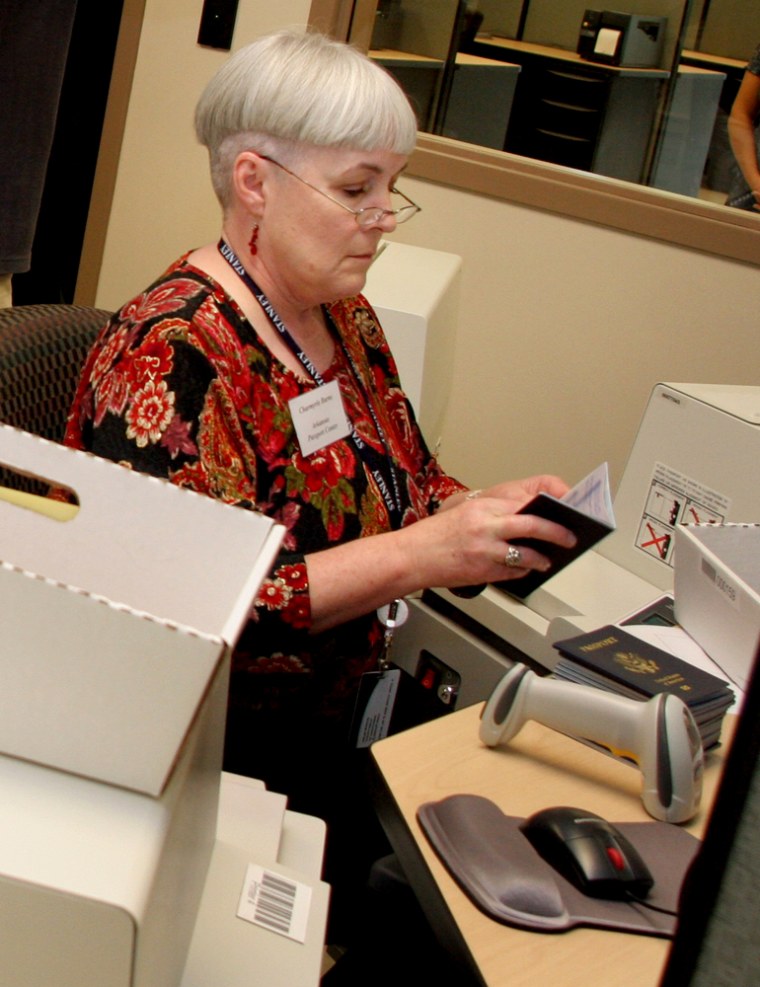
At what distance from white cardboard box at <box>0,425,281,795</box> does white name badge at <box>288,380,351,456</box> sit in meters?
0.73

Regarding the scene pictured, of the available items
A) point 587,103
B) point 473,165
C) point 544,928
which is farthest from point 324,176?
point 587,103

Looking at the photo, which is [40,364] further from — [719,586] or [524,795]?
[719,586]

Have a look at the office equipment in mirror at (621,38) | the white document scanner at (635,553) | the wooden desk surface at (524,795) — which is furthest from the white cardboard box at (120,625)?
the office equipment in mirror at (621,38)

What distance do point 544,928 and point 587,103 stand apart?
8.66 feet

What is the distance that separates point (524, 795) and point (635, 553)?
0.81 metres

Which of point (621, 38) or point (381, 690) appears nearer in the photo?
point (381, 690)

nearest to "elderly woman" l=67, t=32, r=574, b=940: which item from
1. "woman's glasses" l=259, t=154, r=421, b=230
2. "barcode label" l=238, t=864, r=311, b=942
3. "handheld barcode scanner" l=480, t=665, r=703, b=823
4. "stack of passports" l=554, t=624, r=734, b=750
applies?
"woman's glasses" l=259, t=154, r=421, b=230

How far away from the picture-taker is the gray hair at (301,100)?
1.46 metres

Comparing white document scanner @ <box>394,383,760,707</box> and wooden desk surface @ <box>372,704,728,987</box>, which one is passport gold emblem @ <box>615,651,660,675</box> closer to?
wooden desk surface @ <box>372,704,728,987</box>

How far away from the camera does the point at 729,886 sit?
0.38m

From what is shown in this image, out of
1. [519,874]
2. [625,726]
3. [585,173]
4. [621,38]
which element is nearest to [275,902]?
[519,874]

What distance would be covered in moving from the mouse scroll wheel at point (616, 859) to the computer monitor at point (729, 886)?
618 mm

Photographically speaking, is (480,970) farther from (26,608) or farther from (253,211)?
(253,211)

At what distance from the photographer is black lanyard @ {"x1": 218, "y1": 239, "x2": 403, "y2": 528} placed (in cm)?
151
